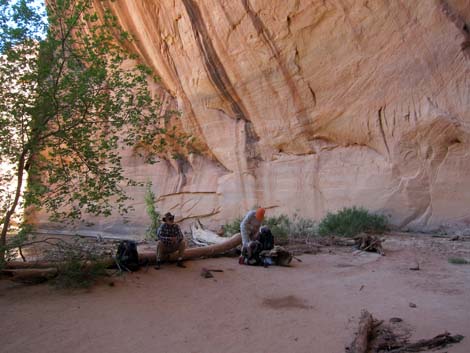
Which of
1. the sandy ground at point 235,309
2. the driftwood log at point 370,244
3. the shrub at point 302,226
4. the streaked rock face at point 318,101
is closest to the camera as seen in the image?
the sandy ground at point 235,309

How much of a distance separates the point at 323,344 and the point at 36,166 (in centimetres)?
430

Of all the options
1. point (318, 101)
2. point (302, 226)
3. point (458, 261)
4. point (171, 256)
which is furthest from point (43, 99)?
point (318, 101)

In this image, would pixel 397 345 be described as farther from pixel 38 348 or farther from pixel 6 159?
pixel 6 159

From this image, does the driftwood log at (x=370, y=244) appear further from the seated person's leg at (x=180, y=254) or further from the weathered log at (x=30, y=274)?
the weathered log at (x=30, y=274)

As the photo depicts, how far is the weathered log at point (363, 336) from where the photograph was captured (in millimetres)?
3076

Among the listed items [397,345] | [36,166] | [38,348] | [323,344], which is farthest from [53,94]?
[397,345]

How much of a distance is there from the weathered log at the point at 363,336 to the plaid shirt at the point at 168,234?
3.33 metres

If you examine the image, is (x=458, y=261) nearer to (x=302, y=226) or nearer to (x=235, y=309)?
(x=235, y=309)

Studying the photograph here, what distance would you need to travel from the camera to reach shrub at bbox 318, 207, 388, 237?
400 inches

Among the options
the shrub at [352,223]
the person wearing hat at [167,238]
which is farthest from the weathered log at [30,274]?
the shrub at [352,223]

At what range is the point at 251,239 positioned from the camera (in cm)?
695

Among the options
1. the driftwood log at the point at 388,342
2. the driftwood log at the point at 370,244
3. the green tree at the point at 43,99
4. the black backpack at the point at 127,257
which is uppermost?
the green tree at the point at 43,99

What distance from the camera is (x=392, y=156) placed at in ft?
36.2

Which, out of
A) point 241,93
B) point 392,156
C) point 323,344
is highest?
point 241,93
